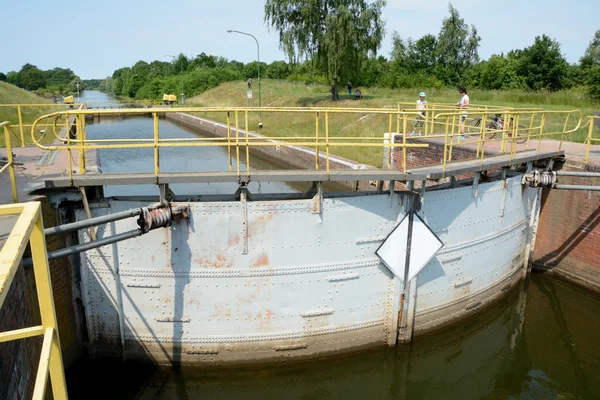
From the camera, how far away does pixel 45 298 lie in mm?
2311

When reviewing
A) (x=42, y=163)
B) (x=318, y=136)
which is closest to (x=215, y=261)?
(x=318, y=136)

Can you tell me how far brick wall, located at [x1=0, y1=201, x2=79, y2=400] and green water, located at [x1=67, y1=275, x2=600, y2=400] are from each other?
75 centimetres

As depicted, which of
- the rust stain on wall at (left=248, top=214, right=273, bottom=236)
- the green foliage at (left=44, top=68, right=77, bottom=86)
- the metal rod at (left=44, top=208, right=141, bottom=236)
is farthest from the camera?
the green foliage at (left=44, top=68, right=77, bottom=86)

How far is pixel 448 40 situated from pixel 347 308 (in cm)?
5679

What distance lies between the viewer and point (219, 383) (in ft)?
23.1

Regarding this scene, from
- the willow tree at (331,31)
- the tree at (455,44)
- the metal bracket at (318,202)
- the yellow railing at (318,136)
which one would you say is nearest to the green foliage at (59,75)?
the tree at (455,44)

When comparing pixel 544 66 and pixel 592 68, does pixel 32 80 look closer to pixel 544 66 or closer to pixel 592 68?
pixel 544 66

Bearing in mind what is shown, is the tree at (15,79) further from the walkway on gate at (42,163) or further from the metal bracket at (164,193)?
the metal bracket at (164,193)

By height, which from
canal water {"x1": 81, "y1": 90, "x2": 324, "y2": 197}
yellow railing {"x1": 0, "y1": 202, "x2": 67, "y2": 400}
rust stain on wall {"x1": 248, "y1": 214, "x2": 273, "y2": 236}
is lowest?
canal water {"x1": 81, "y1": 90, "x2": 324, "y2": 197}

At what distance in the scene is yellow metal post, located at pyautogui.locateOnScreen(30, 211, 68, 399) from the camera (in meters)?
2.31

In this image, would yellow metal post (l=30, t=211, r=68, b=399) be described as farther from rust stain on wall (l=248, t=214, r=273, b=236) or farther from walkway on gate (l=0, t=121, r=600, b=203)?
rust stain on wall (l=248, t=214, r=273, b=236)

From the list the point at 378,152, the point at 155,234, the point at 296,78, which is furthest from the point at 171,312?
the point at 296,78

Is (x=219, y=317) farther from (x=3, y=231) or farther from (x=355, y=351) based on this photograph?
(x=3, y=231)

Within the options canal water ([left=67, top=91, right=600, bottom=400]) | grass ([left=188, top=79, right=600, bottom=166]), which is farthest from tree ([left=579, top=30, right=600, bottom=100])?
canal water ([left=67, top=91, right=600, bottom=400])
